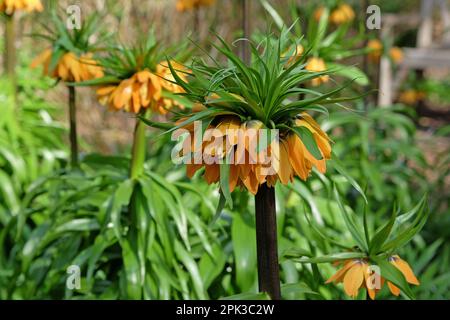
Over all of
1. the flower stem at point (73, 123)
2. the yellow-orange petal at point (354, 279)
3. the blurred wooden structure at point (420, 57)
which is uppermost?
the blurred wooden structure at point (420, 57)

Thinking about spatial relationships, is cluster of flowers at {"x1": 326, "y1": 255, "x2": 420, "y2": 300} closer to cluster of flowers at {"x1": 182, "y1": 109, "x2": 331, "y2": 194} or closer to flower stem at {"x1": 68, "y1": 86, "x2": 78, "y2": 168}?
cluster of flowers at {"x1": 182, "y1": 109, "x2": 331, "y2": 194}

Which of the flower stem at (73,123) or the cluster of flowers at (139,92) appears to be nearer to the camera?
the cluster of flowers at (139,92)

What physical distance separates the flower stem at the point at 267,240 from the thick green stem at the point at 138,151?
38.2 inches

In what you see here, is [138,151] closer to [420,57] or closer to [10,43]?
[10,43]

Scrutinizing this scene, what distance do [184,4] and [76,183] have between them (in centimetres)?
178

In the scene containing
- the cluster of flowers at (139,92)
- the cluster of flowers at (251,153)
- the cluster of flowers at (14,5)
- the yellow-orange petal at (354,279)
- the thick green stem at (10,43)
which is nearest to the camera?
the cluster of flowers at (251,153)

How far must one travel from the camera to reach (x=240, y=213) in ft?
8.25

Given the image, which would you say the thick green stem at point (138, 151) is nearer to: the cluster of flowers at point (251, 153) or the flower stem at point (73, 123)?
the flower stem at point (73, 123)

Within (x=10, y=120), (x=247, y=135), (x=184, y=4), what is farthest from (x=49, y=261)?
(x=184, y=4)

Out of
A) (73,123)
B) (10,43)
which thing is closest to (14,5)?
(10,43)

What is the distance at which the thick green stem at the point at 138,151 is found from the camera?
2385 mm

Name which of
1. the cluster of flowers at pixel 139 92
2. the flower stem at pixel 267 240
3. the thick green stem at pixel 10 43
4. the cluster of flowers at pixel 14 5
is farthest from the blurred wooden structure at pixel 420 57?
the flower stem at pixel 267 240

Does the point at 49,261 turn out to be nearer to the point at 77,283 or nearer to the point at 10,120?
the point at 77,283

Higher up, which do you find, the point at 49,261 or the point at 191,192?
the point at 191,192
